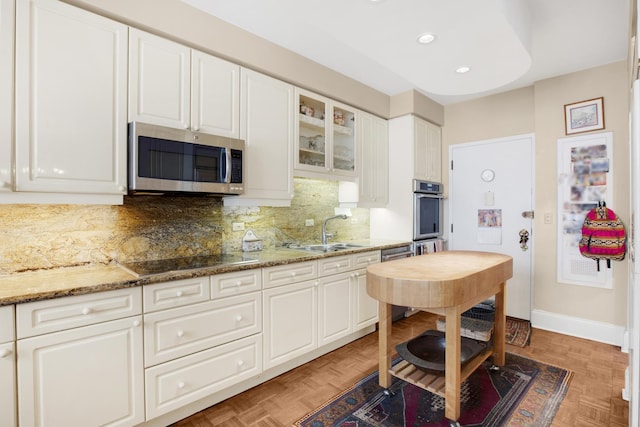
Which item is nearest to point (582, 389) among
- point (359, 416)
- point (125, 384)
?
point (359, 416)

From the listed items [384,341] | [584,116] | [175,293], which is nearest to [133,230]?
[175,293]

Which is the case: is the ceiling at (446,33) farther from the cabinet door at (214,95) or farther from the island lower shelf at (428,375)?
the island lower shelf at (428,375)

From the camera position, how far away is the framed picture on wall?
3.13m

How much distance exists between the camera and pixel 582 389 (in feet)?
7.50

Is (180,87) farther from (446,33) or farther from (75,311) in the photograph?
(446,33)

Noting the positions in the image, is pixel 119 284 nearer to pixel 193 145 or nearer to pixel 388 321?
pixel 193 145

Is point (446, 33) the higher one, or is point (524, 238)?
point (446, 33)

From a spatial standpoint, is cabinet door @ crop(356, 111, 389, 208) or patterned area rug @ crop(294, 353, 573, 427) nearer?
patterned area rug @ crop(294, 353, 573, 427)

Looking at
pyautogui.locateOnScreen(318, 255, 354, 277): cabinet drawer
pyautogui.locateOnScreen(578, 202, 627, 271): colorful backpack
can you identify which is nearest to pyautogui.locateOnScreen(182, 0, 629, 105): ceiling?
pyautogui.locateOnScreen(578, 202, 627, 271): colorful backpack

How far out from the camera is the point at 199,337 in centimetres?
195

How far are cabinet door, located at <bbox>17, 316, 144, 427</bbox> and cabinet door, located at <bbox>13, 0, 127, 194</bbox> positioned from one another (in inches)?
31.6

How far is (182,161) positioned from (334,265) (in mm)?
1482

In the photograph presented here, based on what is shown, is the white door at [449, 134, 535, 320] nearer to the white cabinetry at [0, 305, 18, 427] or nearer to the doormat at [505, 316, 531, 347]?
the doormat at [505, 316, 531, 347]

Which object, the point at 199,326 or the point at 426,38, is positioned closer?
the point at 199,326
